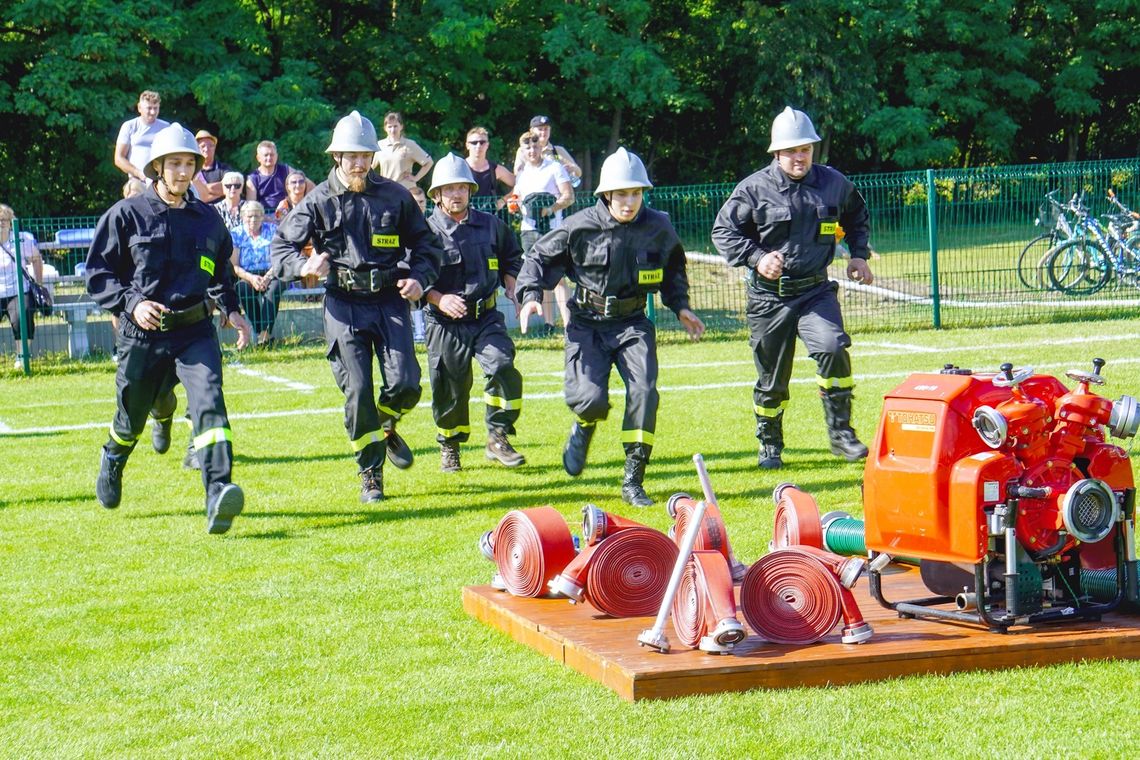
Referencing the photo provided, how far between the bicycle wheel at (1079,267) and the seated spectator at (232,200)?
11.5 meters

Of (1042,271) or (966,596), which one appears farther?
(1042,271)

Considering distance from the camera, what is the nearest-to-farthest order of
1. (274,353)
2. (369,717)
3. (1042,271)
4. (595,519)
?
(369,717), (595,519), (274,353), (1042,271)

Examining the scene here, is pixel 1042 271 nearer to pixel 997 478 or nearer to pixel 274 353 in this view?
pixel 274 353

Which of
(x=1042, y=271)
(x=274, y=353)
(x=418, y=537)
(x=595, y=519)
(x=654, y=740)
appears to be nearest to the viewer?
(x=654, y=740)

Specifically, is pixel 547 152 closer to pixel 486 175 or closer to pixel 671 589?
pixel 486 175

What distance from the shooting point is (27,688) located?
234 inches

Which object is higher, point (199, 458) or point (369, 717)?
point (199, 458)

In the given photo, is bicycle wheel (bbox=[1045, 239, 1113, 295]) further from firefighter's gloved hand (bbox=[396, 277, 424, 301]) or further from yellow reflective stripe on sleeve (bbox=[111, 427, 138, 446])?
yellow reflective stripe on sleeve (bbox=[111, 427, 138, 446])

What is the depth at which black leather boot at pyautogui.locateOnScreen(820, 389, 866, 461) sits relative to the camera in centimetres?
1083

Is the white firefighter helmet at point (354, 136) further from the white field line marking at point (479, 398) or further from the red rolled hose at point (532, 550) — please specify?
the white field line marking at point (479, 398)

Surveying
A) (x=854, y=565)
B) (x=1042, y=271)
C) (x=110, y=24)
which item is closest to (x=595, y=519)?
(x=854, y=565)

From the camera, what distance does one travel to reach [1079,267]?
73.5 feet

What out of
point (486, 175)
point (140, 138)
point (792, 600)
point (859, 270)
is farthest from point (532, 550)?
point (486, 175)

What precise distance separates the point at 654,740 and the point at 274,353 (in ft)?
47.6
